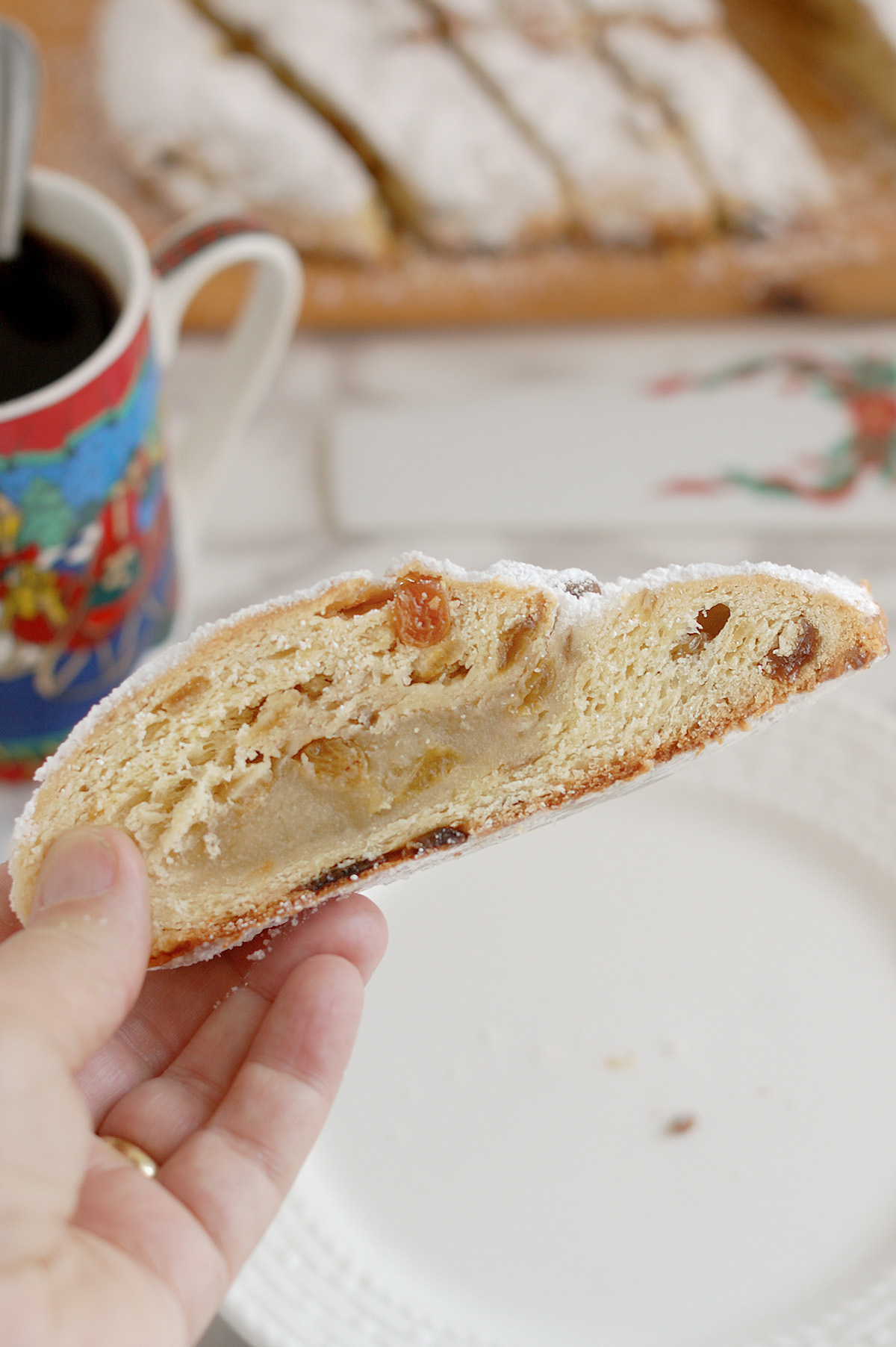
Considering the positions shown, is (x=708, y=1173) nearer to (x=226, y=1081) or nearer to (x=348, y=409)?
(x=226, y=1081)

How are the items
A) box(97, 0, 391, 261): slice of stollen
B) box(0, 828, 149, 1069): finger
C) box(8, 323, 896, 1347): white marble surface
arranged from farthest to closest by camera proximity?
box(97, 0, 391, 261): slice of stollen → box(8, 323, 896, 1347): white marble surface → box(0, 828, 149, 1069): finger

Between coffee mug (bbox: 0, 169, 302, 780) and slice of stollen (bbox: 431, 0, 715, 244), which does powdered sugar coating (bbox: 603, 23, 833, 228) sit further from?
coffee mug (bbox: 0, 169, 302, 780)

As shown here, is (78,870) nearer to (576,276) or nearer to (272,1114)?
(272,1114)

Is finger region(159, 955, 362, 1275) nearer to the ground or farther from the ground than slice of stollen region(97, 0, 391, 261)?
nearer to the ground

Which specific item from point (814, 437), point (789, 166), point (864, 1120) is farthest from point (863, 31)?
point (864, 1120)

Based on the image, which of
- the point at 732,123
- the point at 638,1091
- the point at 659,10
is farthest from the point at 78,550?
the point at 659,10

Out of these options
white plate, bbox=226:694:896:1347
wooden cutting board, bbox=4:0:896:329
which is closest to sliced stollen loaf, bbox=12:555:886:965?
white plate, bbox=226:694:896:1347

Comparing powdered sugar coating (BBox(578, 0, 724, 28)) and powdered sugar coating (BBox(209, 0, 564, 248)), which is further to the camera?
powdered sugar coating (BBox(578, 0, 724, 28))
